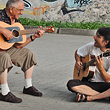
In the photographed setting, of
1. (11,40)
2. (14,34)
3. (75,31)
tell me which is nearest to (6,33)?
(11,40)

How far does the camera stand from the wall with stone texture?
14.4 meters

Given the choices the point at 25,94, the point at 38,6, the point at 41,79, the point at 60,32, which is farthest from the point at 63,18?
the point at 25,94

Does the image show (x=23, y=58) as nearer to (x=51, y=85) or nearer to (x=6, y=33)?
(x=6, y=33)

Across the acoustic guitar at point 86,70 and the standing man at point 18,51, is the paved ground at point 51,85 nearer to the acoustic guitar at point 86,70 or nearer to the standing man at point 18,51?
the standing man at point 18,51

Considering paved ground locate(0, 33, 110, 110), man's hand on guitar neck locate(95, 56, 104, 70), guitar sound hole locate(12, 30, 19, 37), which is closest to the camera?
man's hand on guitar neck locate(95, 56, 104, 70)

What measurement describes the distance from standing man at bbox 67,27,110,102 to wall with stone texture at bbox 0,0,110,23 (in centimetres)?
1106

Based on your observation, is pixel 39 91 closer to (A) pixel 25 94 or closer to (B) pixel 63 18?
(A) pixel 25 94

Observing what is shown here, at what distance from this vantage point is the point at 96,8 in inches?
567

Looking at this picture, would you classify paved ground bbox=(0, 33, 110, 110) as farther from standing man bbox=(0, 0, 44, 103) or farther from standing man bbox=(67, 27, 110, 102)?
standing man bbox=(0, 0, 44, 103)

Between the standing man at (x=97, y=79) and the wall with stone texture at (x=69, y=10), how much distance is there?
36.3ft

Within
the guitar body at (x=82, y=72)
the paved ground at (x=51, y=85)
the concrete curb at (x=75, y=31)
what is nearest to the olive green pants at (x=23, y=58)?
the paved ground at (x=51, y=85)

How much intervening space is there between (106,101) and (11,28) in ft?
5.61

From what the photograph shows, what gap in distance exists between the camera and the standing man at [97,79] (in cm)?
348

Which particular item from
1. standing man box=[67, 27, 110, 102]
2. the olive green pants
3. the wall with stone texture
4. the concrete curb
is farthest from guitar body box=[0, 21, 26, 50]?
the wall with stone texture
